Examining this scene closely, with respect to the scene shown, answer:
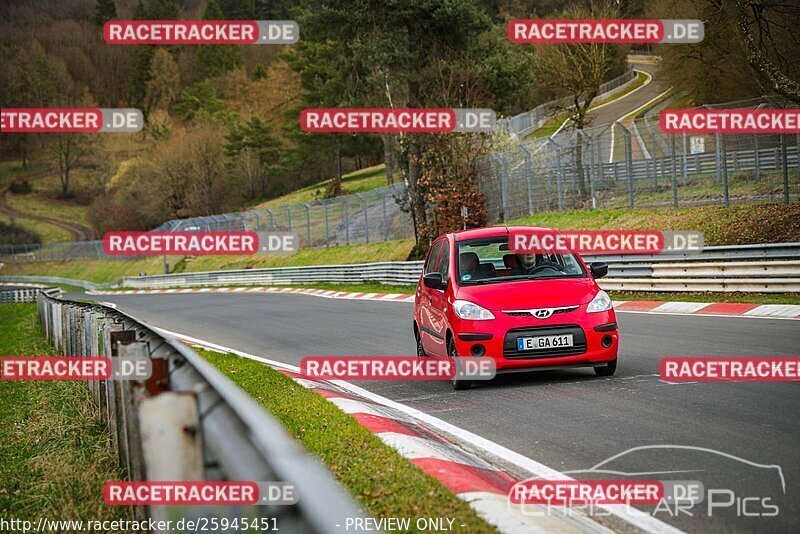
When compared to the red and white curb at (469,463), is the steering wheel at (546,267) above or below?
above

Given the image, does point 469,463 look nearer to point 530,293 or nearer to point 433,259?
point 530,293

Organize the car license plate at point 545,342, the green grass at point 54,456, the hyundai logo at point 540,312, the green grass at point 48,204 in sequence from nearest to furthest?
the green grass at point 54,456 → the car license plate at point 545,342 → the hyundai logo at point 540,312 → the green grass at point 48,204

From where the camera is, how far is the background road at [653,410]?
5.66m

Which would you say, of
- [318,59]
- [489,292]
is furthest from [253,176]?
[489,292]

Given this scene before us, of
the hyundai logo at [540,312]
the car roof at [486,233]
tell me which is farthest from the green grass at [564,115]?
the hyundai logo at [540,312]

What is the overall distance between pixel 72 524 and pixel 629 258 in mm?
17715

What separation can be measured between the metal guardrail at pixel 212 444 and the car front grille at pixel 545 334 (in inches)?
200

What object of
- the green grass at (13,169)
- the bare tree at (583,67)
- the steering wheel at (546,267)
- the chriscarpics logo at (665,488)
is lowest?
the chriscarpics logo at (665,488)

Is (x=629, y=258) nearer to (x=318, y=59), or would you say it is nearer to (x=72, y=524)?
(x=72, y=524)

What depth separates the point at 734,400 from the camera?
8.02 metres

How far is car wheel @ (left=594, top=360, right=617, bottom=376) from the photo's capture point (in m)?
9.77

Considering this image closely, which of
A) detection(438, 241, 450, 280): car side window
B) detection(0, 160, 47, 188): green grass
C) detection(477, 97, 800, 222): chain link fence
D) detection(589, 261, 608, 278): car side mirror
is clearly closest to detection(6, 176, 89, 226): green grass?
detection(0, 160, 47, 188): green grass

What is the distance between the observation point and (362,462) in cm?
611

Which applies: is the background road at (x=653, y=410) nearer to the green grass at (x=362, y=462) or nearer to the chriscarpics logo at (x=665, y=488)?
the chriscarpics logo at (x=665, y=488)
